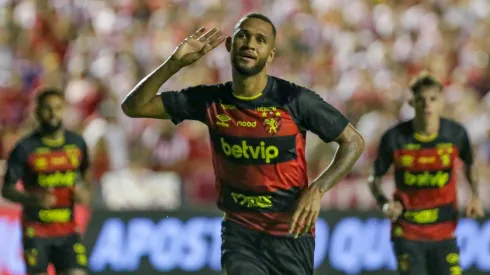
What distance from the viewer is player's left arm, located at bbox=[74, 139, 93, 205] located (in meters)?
10.4

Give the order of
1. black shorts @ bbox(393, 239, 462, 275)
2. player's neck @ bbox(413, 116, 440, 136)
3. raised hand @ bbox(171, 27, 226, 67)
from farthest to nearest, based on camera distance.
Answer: player's neck @ bbox(413, 116, 440, 136), black shorts @ bbox(393, 239, 462, 275), raised hand @ bbox(171, 27, 226, 67)

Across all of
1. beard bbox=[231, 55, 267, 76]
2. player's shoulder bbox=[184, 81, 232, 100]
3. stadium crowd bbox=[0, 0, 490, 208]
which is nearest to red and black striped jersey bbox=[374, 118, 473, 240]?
player's shoulder bbox=[184, 81, 232, 100]

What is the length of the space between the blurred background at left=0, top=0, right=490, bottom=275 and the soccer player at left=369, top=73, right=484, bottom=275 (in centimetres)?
362

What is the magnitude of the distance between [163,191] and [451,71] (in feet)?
19.4

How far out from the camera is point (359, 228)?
1354 cm

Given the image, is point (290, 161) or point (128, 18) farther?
point (128, 18)

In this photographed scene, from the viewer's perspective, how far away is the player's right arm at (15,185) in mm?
10133

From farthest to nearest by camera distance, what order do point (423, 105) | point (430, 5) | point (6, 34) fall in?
1. point (430, 5)
2. point (6, 34)
3. point (423, 105)

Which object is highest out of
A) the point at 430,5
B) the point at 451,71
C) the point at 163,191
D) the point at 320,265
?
the point at 430,5

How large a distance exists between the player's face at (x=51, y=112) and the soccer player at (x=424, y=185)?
9.40ft

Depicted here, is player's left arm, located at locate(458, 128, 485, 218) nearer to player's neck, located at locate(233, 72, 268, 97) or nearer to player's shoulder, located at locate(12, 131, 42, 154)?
player's neck, located at locate(233, 72, 268, 97)

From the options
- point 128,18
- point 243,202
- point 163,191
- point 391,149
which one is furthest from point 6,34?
point 243,202

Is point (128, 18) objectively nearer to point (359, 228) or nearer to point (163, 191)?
point (163, 191)

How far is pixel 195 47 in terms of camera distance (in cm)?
665
